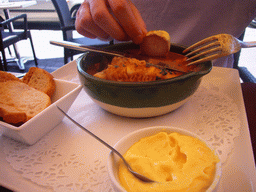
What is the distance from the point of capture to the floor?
263 cm

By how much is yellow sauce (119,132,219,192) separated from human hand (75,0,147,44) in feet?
1.44

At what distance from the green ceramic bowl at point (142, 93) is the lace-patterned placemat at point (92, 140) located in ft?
0.21

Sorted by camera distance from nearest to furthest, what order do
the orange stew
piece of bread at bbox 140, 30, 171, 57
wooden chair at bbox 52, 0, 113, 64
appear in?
1. the orange stew
2. piece of bread at bbox 140, 30, 171, 57
3. wooden chair at bbox 52, 0, 113, 64

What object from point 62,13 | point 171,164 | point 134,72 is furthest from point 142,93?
point 62,13

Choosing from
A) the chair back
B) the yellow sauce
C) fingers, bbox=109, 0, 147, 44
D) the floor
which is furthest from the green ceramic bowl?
the floor

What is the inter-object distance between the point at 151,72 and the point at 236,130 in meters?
0.29

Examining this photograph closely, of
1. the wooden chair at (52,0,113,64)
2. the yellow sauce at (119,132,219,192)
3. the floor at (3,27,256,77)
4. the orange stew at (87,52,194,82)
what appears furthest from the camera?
the floor at (3,27,256,77)

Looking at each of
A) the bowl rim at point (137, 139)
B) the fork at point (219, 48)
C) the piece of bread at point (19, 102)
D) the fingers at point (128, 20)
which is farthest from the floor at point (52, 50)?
the piece of bread at point (19, 102)

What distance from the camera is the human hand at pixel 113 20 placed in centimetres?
67

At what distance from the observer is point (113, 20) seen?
0.68 meters

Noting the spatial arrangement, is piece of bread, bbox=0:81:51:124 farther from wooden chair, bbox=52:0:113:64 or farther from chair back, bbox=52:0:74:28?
chair back, bbox=52:0:74:28

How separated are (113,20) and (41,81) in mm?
339

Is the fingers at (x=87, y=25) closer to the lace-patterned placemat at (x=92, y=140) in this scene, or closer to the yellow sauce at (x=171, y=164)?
the lace-patterned placemat at (x=92, y=140)

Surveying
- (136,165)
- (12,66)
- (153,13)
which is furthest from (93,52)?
(12,66)
